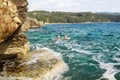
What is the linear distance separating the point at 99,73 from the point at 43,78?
185 inches

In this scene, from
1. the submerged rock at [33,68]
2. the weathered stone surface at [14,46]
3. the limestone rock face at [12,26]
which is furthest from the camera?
the weathered stone surface at [14,46]

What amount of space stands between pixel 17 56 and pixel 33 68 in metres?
3.68

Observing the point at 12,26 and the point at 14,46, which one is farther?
the point at 14,46

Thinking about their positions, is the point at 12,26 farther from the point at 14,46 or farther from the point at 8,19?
the point at 14,46

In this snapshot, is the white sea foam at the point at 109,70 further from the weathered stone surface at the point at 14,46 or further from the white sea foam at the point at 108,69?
the weathered stone surface at the point at 14,46

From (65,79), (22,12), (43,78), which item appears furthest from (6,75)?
(22,12)

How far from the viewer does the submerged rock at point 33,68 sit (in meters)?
16.5

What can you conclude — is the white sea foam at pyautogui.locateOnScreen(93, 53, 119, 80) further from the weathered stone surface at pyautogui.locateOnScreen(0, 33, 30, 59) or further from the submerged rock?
the weathered stone surface at pyautogui.locateOnScreen(0, 33, 30, 59)

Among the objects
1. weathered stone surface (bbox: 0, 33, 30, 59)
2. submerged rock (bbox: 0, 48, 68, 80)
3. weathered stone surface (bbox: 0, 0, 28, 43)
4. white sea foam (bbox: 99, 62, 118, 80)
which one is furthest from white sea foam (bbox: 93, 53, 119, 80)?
weathered stone surface (bbox: 0, 0, 28, 43)

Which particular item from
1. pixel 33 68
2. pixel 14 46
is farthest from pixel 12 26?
pixel 33 68

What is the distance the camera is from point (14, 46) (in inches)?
826

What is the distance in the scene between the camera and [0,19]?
1777 centimetres

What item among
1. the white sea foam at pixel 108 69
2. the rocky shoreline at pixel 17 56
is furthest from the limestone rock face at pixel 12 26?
the white sea foam at pixel 108 69

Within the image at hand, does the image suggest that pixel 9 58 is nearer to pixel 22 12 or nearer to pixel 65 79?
pixel 22 12
